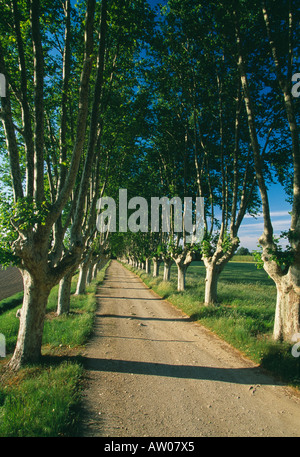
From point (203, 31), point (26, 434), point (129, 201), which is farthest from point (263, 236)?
point (129, 201)

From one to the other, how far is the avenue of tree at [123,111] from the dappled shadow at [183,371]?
186cm

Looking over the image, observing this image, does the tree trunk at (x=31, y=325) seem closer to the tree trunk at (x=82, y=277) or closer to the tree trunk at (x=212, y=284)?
the tree trunk at (x=212, y=284)

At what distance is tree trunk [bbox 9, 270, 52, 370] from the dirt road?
5.22 ft

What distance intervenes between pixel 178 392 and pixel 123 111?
10.8 meters

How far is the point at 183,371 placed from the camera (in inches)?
246

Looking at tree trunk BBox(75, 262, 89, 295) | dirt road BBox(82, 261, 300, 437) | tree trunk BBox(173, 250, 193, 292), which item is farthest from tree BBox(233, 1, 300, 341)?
tree trunk BBox(75, 262, 89, 295)

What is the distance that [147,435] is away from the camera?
385 centimetres

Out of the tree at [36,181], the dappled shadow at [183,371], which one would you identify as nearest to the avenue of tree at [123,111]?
the tree at [36,181]

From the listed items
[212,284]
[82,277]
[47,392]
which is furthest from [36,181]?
[82,277]

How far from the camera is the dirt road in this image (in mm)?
4070

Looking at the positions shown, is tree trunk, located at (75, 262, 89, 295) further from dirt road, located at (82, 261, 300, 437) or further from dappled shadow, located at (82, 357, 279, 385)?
dappled shadow, located at (82, 357, 279, 385)

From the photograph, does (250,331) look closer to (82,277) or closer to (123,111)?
(123,111)

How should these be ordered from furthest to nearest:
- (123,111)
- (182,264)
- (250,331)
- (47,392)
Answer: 1. (182,264)
2. (123,111)
3. (250,331)
4. (47,392)

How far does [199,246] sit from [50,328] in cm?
929
